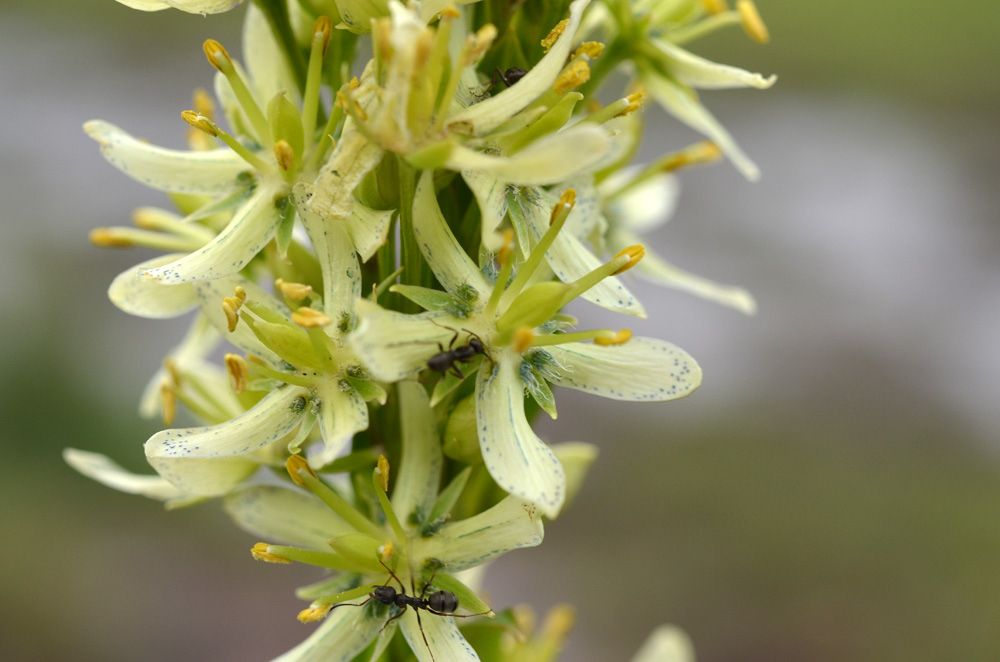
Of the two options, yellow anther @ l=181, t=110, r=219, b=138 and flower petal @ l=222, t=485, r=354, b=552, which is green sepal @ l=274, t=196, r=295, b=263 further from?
flower petal @ l=222, t=485, r=354, b=552

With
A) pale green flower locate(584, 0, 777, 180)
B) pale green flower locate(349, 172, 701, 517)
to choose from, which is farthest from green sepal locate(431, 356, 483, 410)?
pale green flower locate(584, 0, 777, 180)

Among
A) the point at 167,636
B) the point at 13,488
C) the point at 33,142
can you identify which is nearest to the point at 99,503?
the point at 13,488

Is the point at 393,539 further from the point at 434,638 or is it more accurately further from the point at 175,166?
the point at 175,166

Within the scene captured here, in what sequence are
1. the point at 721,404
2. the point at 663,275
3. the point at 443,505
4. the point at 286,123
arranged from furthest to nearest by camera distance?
the point at 721,404 → the point at 663,275 → the point at 443,505 → the point at 286,123

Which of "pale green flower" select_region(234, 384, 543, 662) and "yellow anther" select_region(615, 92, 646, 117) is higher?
"yellow anther" select_region(615, 92, 646, 117)

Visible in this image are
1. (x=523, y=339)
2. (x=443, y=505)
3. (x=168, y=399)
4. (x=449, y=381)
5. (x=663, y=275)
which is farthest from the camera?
(x=663, y=275)

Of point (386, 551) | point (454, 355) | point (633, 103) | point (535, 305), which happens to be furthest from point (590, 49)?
point (386, 551)

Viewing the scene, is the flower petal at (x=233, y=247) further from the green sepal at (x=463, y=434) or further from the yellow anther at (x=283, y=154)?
the green sepal at (x=463, y=434)
